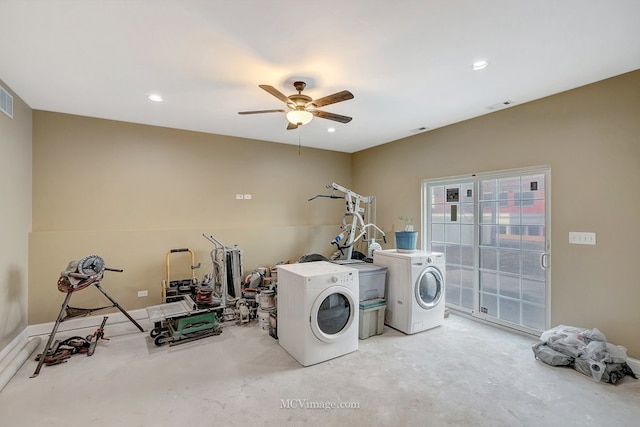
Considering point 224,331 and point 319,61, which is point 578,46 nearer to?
point 319,61

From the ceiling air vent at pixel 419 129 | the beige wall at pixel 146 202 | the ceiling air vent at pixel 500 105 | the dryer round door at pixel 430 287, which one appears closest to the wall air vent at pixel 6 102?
the beige wall at pixel 146 202

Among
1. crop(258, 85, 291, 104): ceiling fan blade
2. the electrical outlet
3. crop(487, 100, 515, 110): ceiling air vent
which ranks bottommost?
the electrical outlet

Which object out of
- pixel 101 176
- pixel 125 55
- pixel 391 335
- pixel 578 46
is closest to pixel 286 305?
pixel 391 335

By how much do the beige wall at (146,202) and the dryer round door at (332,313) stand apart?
251cm

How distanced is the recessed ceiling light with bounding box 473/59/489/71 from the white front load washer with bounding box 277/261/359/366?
2.36 m

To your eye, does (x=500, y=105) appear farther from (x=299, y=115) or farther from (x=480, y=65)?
(x=299, y=115)

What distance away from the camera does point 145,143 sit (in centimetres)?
445

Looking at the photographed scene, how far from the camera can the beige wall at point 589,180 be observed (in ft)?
9.38

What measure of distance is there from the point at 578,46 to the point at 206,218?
16.5 ft

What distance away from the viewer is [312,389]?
2.55 m

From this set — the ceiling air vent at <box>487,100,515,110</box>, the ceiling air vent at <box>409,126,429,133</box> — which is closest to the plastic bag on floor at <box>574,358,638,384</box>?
the ceiling air vent at <box>487,100,515,110</box>

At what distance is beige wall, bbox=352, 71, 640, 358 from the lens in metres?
2.86

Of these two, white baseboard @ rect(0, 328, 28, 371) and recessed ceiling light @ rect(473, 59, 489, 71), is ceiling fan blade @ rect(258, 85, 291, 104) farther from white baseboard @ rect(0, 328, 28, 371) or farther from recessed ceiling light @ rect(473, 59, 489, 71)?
white baseboard @ rect(0, 328, 28, 371)

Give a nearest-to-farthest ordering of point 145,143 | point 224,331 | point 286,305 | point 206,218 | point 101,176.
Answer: point 286,305
point 224,331
point 101,176
point 145,143
point 206,218
